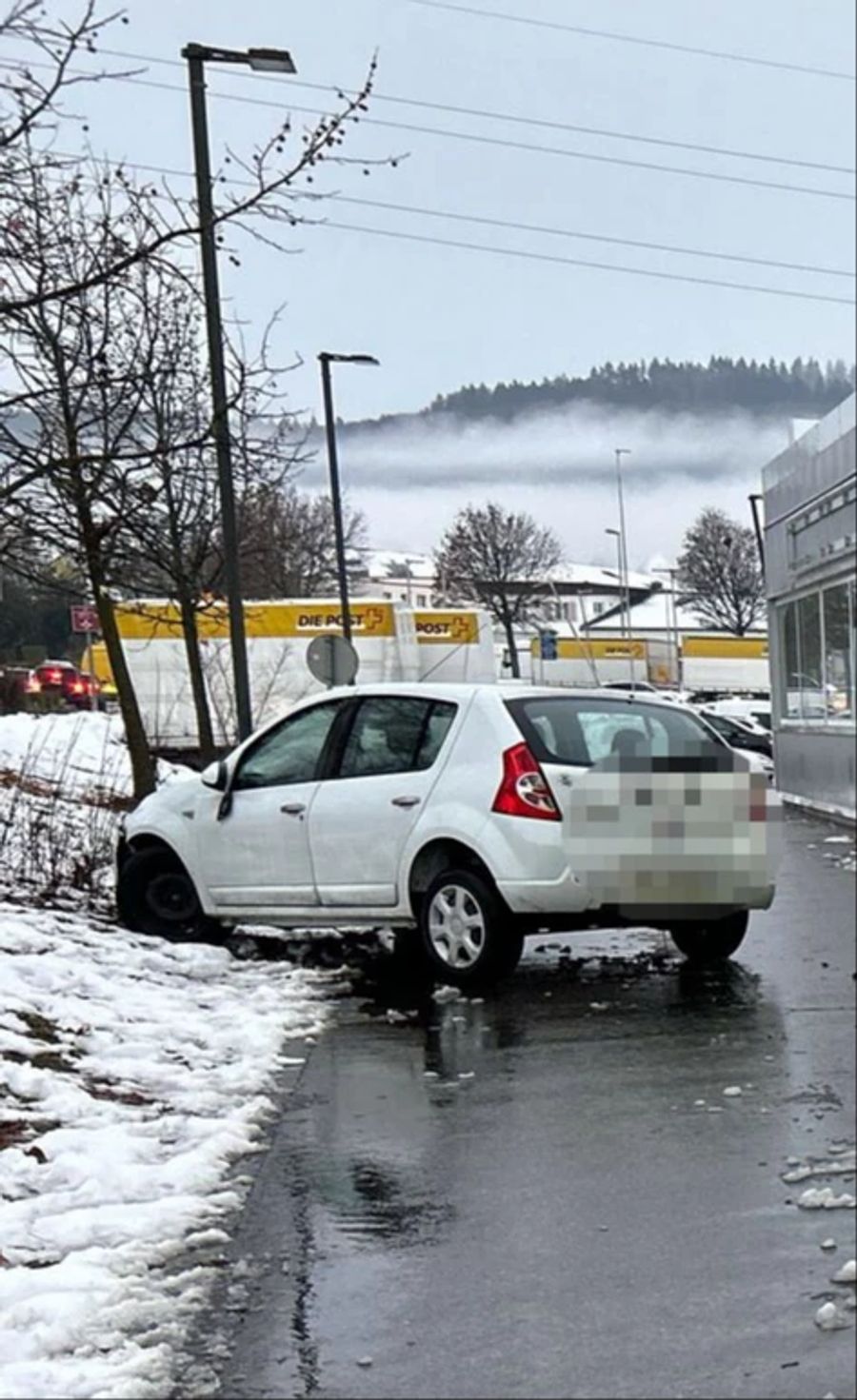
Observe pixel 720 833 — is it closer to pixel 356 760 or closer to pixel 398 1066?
pixel 398 1066

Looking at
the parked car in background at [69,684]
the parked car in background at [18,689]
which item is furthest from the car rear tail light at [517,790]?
the parked car in background at [69,684]

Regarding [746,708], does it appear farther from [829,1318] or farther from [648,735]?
[829,1318]

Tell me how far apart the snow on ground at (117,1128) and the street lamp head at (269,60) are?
2658 mm

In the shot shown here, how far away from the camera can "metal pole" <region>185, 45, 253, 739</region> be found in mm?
3652

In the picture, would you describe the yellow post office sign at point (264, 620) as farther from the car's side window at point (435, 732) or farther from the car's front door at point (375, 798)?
the car's side window at point (435, 732)

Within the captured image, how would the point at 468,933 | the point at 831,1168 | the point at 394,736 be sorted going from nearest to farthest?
the point at 831,1168 → the point at 468,933 → the point at 394,736

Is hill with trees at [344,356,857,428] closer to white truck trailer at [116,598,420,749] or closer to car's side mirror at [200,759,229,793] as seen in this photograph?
white truck trailer at [116,598,420,749]

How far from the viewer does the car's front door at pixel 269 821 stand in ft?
28.7

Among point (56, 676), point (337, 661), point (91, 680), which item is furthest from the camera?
point (56, 676)

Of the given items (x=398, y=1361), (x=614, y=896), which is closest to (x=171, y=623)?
(x=398, y=1361)

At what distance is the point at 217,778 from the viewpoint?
30.3ft

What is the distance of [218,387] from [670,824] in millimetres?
7550

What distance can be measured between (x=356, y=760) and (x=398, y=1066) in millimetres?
2629

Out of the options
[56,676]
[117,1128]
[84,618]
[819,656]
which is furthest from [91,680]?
[819,656]
